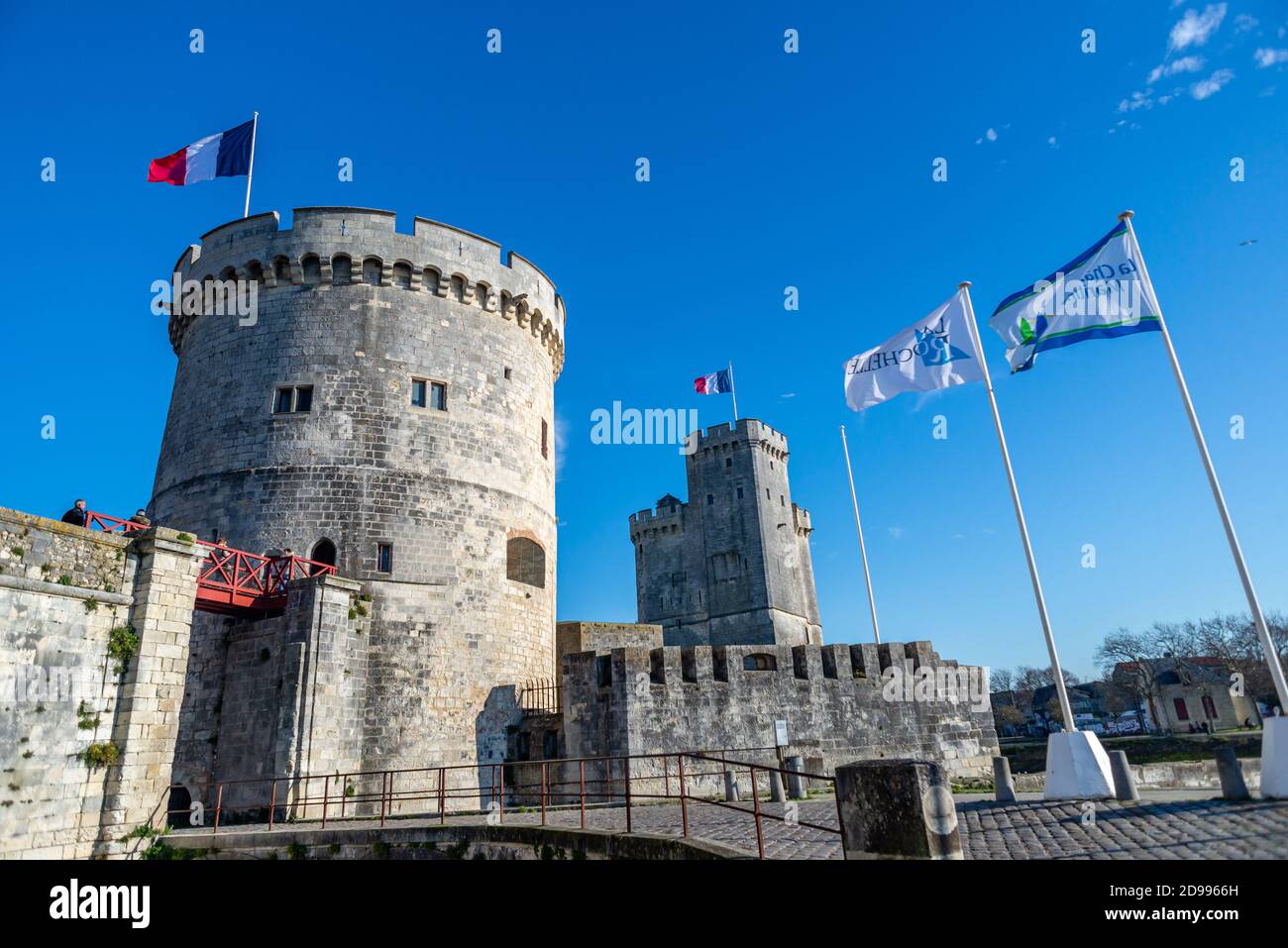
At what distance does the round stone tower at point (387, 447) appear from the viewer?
59.4ft

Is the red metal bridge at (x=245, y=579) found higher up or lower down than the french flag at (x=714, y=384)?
lower down

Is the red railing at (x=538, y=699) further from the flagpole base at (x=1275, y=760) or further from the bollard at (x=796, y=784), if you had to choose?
the flagpole base at (x=1275, y=760)

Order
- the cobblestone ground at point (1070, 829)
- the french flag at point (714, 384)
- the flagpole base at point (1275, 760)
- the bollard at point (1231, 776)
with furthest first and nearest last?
the french flag at point (714, 384)
the bollard at point (1231, 776)
the flagpole base at point (1275, 760)
the cobblestone ground at point (1070, 829)

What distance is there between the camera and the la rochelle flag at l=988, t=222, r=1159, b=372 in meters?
11.7

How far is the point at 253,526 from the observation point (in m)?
18.1

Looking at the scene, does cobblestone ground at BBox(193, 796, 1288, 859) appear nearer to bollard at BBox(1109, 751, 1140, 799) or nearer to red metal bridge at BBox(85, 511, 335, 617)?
bollard at BBox(1109, 751, 1140, 799)

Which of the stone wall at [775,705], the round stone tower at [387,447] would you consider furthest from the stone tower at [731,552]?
the round stone tower at [387,447]

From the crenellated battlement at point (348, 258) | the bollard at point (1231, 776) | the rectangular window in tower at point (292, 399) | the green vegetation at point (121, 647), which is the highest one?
the crenellated battlement at point (348, 258)

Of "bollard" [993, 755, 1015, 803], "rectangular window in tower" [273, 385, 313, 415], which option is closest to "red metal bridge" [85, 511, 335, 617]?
"rectangular window in tower" [273, 385, 313, 415]

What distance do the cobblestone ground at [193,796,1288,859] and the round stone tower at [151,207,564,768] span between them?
742 centimetres

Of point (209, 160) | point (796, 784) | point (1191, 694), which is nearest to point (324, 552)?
point (209, 160)

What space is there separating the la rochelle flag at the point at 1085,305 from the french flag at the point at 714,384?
84.8 feet

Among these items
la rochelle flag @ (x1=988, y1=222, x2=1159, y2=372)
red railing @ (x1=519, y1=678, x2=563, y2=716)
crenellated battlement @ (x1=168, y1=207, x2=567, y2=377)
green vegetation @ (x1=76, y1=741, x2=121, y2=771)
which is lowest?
green vegetation @ (x1=76, y1=741, x2=121, y2=771)
